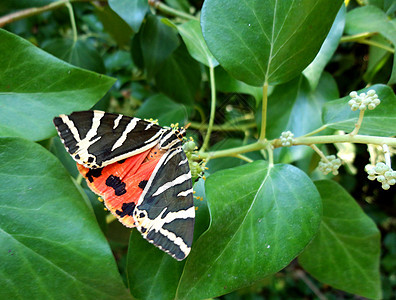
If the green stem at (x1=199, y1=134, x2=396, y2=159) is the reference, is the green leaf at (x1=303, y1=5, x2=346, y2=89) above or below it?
above

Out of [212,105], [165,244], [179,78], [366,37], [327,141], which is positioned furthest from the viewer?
[179,78]

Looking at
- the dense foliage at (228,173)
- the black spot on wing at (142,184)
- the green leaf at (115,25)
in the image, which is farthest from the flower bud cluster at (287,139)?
the green leaf at (115,25)

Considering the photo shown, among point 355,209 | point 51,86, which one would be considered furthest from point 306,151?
point 51,86

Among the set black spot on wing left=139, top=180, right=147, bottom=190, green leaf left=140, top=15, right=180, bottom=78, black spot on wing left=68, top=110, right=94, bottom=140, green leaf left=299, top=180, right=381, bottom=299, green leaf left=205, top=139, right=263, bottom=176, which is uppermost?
black spot on wing left=68, top=110, right=94, bottom=140

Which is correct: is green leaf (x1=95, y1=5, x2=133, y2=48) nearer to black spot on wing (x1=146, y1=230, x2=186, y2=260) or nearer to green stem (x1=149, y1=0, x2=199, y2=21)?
green stem (x1=149, y1=0, x2=199, y2=21)

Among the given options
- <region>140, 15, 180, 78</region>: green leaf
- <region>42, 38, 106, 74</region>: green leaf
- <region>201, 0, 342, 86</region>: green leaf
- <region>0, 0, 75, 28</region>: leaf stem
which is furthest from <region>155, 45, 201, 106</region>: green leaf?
<region>201, 0, 342, 86</region>: green leaf

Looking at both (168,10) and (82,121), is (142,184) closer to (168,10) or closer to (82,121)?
(82,121)

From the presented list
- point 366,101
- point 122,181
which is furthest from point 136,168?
point 366,101
